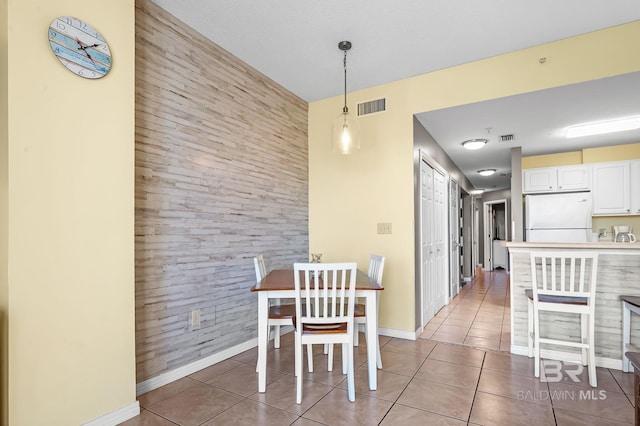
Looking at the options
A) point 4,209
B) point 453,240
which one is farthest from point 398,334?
point 4,209

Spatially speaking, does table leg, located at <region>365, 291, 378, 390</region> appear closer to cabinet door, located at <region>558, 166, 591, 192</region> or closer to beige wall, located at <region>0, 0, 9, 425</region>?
beige wall, located at <region>0, 0, 9, 425</region>

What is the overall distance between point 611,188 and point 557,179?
653 mm

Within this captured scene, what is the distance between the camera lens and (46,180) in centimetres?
164

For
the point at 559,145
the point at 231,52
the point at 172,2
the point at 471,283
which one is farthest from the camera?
the point at 471,283

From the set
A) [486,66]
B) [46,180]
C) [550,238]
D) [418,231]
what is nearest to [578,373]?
[418,231]

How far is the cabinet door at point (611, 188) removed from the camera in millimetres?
4555

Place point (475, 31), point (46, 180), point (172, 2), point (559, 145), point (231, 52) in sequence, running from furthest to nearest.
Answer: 1. point (559, 145)
2. point (231, 52)
3. point (475, 31)
4. point (172, 2)
5. point (46, 180)

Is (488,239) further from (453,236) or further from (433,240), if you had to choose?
(433,240)

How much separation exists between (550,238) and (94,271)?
19.3 ft

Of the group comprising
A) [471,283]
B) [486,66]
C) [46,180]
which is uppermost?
[486,66]

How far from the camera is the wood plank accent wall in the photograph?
232 cm

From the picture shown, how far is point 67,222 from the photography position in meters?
1.72

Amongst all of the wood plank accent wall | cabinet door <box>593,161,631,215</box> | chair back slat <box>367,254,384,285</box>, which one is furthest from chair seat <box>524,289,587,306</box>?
cabinet door <box>593,161,631,215</box>

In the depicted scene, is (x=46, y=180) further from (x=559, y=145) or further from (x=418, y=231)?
(x=559, y=145)
